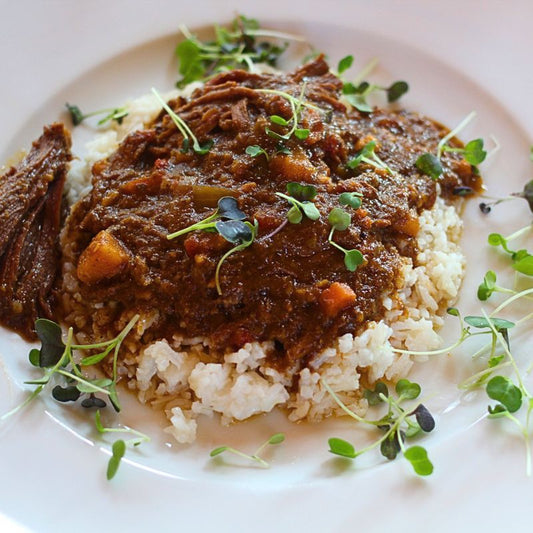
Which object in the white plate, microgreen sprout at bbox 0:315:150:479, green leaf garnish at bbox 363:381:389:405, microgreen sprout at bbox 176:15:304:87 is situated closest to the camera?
the white plate

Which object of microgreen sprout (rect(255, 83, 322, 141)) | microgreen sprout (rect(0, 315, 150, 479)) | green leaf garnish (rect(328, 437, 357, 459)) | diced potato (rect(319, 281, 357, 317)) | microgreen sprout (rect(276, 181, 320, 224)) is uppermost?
microgreen sprout (rect(255, 83, 322, 141))

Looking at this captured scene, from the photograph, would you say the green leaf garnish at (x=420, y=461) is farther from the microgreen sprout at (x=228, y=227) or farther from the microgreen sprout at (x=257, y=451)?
the microgreen sprout at (x=228, y=227)

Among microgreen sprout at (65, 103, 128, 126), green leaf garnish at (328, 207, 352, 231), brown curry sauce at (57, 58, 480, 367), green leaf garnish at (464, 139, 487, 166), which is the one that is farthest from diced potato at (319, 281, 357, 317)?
microgreen sprout at (65, 103, 128, 126)

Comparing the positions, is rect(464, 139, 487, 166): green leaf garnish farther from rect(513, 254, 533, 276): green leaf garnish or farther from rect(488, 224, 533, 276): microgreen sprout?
rect(513, 254, 533, 276): green leaf garnish

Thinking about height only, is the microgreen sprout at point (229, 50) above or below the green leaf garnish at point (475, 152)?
below

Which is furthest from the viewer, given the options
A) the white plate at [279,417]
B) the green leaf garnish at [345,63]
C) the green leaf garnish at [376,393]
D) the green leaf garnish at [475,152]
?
the green leaf garnish at [345,63]

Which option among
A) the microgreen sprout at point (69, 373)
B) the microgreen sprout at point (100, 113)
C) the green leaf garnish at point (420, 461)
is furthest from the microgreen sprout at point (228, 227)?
the microgreen sprout at point (100, 113)

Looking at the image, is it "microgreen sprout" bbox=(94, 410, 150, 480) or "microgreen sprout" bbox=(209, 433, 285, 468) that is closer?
"microgreen sprout" bbox=(94, 410, 150, 480)
